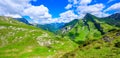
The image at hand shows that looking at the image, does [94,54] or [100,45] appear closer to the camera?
[94,54]

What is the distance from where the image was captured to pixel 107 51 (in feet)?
505

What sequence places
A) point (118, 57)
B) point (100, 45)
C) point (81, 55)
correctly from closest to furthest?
point (118, 57) → point (81, 55) → point (100, 45)

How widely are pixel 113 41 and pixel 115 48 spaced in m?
21.8

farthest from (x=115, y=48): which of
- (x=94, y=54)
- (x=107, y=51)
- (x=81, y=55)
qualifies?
(x=81, y=55)

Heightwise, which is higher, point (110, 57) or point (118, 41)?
point (118, 41)

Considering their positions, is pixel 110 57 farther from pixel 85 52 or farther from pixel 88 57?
pixel 85 52

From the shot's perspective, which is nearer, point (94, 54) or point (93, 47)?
point (94, 54)

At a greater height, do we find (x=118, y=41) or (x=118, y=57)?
(x=118, y=41)

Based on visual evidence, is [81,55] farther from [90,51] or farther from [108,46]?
[108,46]

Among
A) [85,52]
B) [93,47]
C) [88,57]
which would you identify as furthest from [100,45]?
[88,57]

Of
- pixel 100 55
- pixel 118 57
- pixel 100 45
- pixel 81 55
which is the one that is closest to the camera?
pixel 118 57

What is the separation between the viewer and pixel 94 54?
155m

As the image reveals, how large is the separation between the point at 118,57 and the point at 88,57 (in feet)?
83.4

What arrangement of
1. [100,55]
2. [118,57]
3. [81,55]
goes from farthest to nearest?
1. [81,55]
2. [100,55]
3. [118,57]
